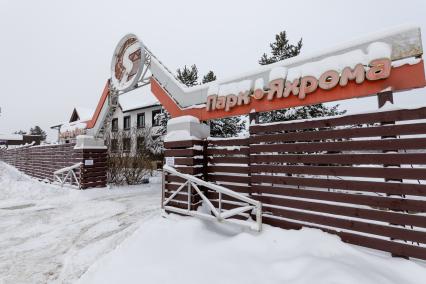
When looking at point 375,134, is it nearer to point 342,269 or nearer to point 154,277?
point 342,269

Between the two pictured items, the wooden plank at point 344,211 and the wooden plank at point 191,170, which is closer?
the wooden plank at point 344,211

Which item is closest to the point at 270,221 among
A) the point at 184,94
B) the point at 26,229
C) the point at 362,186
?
the point at 362,186

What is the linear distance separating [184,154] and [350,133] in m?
3.61

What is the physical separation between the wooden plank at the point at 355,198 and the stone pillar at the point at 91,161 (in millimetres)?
10050

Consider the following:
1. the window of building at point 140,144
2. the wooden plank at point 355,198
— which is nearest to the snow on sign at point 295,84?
the wooden plank at point 355,198

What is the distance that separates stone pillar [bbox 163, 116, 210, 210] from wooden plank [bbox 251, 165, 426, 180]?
1.51 metres

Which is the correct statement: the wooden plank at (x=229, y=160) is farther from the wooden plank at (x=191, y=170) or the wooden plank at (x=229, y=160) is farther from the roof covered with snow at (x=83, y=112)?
the roof covered with snow at (x=83, y=112)

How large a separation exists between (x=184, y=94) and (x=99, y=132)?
26.5ft

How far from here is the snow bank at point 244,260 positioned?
329 cm

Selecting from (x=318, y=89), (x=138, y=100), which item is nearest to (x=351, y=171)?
(x=318, y=89)

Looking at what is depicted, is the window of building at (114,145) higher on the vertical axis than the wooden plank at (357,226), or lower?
higher

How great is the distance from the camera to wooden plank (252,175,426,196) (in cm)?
357

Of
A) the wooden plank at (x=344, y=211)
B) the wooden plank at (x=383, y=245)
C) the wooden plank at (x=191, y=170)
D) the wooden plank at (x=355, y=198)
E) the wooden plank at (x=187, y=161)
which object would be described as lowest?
the wooden plank at (x=383, y=245)

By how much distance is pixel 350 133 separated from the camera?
4.15 meters
